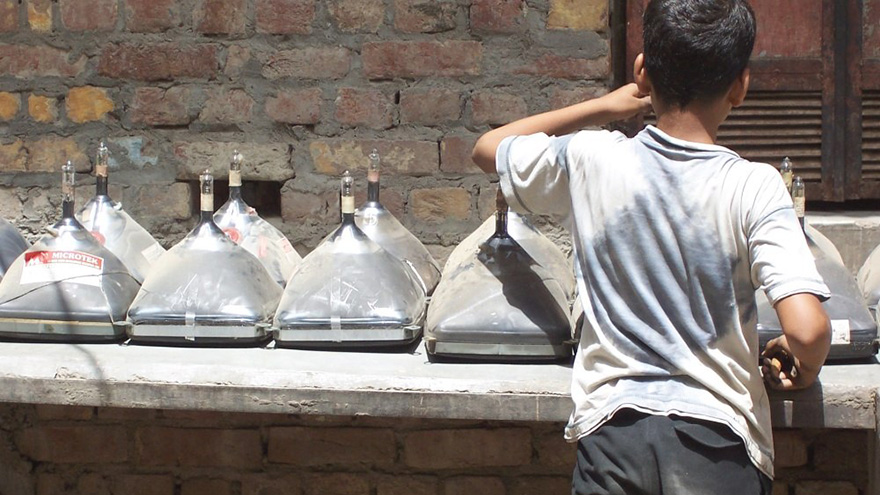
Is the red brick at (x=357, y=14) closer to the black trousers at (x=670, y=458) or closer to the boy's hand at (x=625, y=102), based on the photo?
the boy's hand at (x=625, y=102)

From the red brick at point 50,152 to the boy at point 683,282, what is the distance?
194cm

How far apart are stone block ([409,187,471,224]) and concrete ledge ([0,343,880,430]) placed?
118 centimetres

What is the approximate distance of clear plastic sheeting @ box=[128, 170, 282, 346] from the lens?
191 centimetres

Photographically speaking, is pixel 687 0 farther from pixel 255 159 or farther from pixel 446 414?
pixel 255 159

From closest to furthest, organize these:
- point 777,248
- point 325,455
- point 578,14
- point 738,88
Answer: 1. point 777,248
2. point 738,88
3. point 325,455
4. point 578,14

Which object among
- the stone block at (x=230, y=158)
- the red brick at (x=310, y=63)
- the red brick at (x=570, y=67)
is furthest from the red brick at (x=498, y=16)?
the stone block at (x=230, y=158)

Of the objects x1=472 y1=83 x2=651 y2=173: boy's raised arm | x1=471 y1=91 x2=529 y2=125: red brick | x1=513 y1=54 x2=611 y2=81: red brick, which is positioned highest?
x1=513 y1=54 x2=611 y2=81: red brick

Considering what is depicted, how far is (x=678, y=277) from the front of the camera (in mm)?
1523

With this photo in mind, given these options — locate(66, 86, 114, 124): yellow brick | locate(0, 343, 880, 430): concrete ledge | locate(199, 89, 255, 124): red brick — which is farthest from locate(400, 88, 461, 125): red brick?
locate(0, 343, 880, 430): concrete ledge

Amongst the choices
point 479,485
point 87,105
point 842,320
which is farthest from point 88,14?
point 842,320

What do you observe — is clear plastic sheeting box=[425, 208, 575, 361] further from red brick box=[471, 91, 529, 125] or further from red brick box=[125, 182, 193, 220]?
red brick box=[125, 182, 193, 220]

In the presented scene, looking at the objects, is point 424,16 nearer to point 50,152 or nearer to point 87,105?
point 87,105

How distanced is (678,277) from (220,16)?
188 centimetres

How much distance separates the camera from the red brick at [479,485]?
233 centimetres
